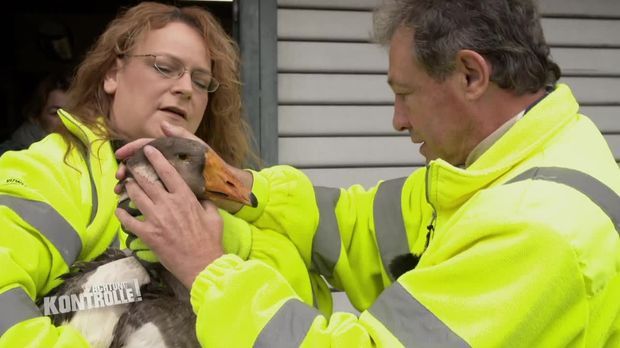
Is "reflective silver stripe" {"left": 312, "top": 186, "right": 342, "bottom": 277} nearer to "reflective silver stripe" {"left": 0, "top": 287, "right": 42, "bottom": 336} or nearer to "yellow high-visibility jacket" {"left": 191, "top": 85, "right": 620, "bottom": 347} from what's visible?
"yellow high-visibility jacket" {"left": 191, "top": 85, "right": 620, "bottom": 347}

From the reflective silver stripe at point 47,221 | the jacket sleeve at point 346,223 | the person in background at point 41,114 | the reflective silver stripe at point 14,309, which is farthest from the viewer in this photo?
the person in background at point 41,114

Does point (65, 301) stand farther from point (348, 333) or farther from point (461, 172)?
point (461, 172)

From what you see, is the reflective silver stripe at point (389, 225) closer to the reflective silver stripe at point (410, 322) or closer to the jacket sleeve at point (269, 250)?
the jacket sleeve at point (269, 250)

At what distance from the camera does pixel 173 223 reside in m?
1.55

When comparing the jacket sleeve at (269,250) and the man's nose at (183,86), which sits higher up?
the man's nose at (183,86)

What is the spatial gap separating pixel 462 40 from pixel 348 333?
715mm

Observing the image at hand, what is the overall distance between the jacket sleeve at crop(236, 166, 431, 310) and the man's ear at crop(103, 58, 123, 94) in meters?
0.48

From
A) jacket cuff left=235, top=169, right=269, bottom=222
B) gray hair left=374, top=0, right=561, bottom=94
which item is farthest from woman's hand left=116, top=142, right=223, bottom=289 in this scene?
gray hair left=374, top=0, right=561, bottom=94

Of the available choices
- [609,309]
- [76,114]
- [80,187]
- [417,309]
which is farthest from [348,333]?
[76,114]

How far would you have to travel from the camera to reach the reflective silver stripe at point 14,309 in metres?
1.50

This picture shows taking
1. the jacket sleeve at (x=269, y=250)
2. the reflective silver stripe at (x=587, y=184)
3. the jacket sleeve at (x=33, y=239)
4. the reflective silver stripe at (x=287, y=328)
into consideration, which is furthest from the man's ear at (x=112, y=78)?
the reflective silver stripe at (x=587, y=184)

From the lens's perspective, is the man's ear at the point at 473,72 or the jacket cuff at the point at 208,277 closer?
the jacket cuff at the point at 208,277

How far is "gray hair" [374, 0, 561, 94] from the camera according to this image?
62.8 inches

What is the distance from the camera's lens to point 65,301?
1610 mm
